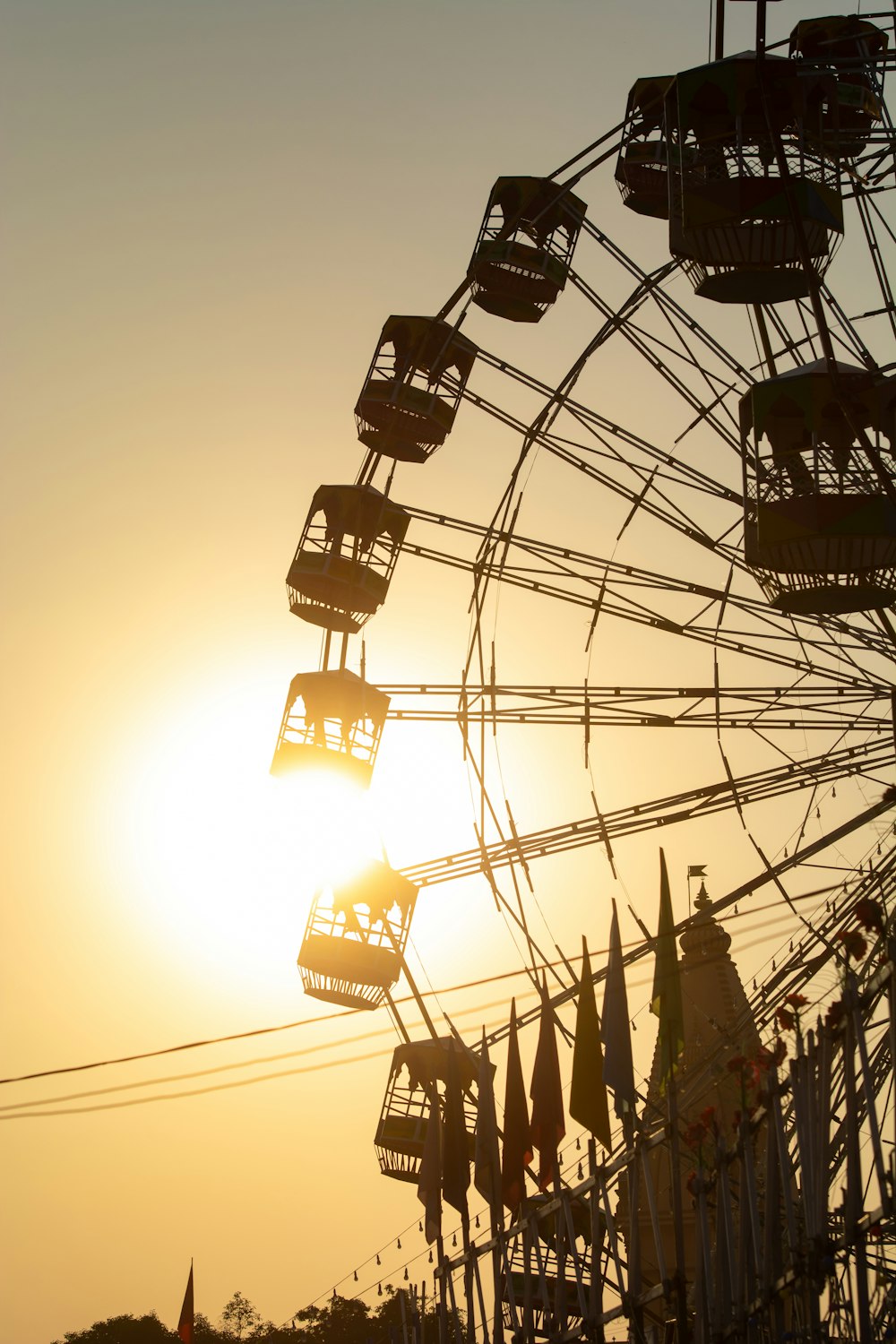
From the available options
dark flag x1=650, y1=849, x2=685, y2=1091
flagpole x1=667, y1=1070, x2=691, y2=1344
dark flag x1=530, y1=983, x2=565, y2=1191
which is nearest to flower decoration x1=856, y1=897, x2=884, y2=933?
flagpole x1=667, y1=1070, x2=691, y2=1344

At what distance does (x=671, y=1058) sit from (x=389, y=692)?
9339 mm

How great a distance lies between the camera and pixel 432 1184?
2827 cm

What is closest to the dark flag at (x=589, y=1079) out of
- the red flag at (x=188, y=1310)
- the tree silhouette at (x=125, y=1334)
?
the red flag at (x=188, y=1310)

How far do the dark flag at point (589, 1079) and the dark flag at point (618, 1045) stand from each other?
1.44 ft

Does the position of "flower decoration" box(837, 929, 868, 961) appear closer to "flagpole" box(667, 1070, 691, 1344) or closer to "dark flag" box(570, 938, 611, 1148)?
"flagpole" box(667, 1070, 691, 1344)

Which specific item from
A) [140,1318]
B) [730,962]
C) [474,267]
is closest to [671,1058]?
A: [474,267]

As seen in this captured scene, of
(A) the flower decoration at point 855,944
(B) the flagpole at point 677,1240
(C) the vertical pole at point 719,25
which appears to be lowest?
(B) the flagpole at point 677,1240

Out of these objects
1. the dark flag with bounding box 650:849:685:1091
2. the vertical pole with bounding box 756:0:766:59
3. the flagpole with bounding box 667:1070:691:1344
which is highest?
the vertical pole with bounding box 756:0:766:59

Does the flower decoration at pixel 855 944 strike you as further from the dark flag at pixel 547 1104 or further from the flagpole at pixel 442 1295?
the flagpole at pixel 442 1295

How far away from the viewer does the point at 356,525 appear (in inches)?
1244

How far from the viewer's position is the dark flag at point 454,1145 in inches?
1090

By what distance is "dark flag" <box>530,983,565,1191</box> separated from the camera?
25.2 meters

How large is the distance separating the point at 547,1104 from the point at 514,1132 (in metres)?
0.85

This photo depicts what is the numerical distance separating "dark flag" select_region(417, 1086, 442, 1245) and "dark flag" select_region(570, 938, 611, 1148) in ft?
16.5
